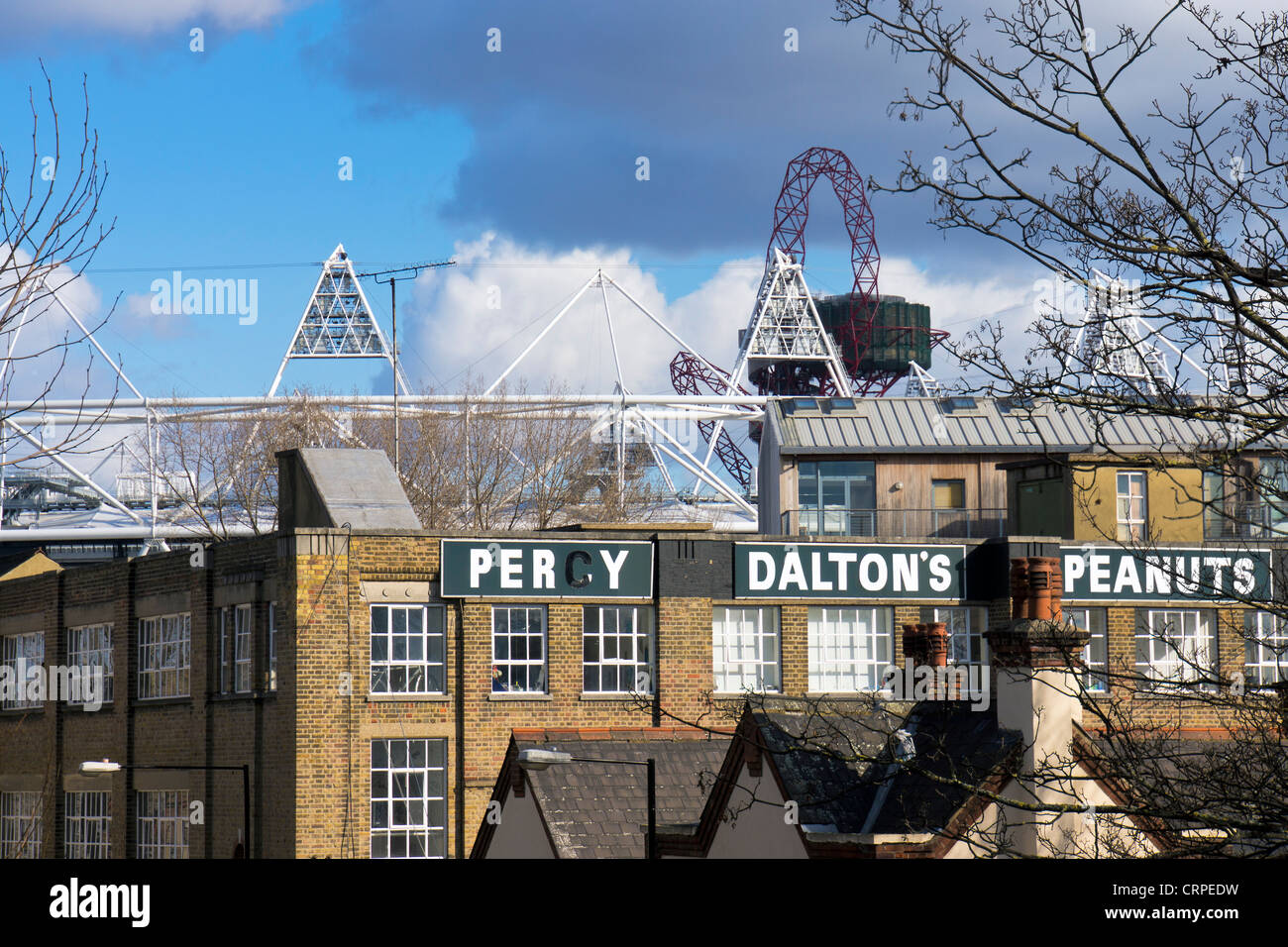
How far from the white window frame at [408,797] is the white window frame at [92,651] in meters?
8.99

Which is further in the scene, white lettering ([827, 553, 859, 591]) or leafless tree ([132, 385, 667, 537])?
leafless tree ([132, 385, 667, 537])

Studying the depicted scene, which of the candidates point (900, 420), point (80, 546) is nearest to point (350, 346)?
point (80, 546)

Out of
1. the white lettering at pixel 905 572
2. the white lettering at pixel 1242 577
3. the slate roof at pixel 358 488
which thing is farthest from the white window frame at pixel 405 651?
the white lettering at pixel 1242 577

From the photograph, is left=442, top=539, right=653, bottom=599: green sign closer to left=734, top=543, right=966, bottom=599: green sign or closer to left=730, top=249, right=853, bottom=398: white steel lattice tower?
left=734, top=543, right=966, bottom=599: green sign

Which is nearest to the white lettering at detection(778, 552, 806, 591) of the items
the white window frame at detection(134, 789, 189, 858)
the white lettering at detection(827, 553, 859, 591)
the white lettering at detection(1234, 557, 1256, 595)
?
the white lettering at detection(827, 553, 859, 591)

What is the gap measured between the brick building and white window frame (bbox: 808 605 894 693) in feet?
0.15

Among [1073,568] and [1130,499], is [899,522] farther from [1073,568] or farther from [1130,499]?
[1073,568]

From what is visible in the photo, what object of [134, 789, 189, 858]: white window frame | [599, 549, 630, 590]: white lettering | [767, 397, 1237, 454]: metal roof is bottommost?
[134, 789, 189, 858]: white window frame

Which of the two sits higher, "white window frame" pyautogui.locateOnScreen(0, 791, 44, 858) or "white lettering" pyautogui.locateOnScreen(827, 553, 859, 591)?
"white lettering" pyautogui.locateOnScreen(827, 553, 859, 591)

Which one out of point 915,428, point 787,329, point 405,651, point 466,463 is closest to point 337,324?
point 787,329

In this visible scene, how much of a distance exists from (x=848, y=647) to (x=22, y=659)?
21816 millimetres

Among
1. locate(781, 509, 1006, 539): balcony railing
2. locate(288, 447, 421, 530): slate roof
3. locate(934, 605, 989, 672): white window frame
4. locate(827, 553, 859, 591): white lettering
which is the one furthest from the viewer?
locate(781, 509, 1006, 539): balcony railing

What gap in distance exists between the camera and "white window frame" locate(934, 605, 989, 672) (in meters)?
38.4

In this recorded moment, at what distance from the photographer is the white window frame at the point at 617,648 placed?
35750 mm
